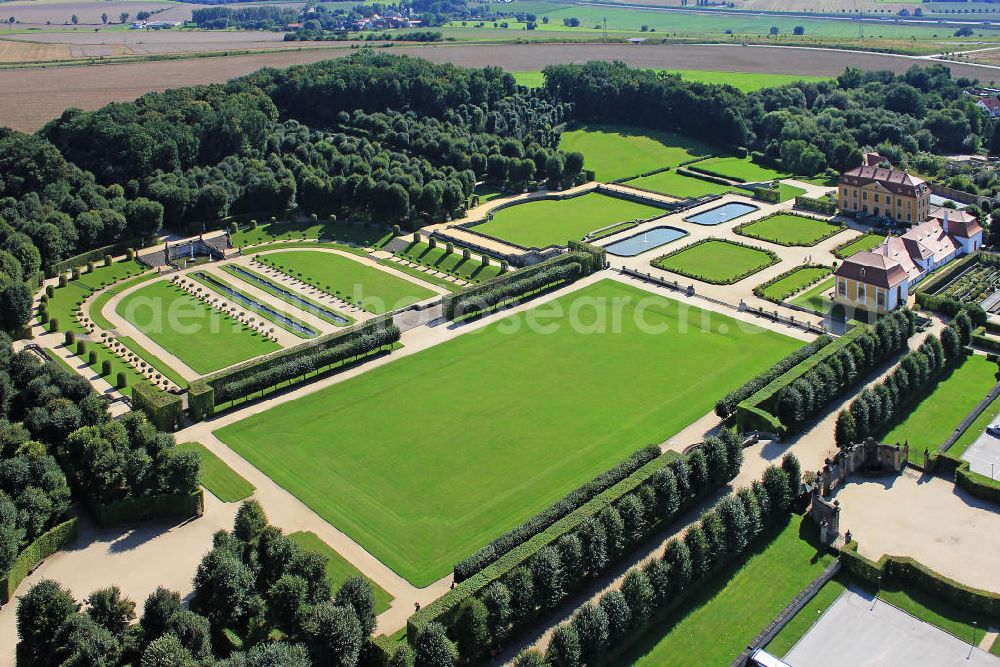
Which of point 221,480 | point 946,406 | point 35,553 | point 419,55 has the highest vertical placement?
point 419,55

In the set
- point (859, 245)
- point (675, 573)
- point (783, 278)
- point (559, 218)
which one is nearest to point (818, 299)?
point (783, 278)

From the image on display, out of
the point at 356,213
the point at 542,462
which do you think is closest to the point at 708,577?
the point at 542,462

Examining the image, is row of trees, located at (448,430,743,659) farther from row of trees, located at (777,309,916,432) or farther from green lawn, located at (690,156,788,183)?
green lawn, located at (690,156,788,183)

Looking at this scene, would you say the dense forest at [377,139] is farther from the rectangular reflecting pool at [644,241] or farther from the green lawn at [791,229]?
the rectangular reflecting pool at [644,241]

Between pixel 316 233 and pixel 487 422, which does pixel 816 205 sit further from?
pixel 487 422

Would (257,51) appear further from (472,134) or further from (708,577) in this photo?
(708,577)

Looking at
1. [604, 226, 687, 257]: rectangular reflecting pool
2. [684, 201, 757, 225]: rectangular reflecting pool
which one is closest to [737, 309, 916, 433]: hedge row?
[604, 226, 687, 257]: rectangular reflecting pool
